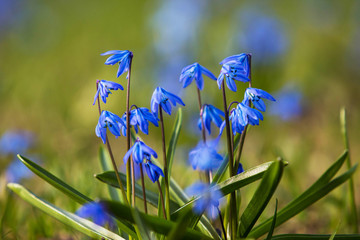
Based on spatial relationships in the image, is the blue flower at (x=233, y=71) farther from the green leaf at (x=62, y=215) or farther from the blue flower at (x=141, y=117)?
the green leaf at (x=62, y=215)

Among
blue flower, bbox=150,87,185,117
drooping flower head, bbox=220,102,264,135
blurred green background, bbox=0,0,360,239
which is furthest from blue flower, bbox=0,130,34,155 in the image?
drooping flower head, bbox=220,102,264,135

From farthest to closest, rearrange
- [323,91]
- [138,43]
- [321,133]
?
[138,43], [323,91], [321,133]

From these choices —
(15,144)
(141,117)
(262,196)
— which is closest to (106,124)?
(141,117)

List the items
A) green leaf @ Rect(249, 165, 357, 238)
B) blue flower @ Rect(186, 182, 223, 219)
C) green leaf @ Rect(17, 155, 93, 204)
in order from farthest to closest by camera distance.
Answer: green leaf @ Rect(249, 165, 357, 238)
green leaf @ Rect(17, 155, 93, 204)
blue flower @ Rect(186, 182, 223, 219)

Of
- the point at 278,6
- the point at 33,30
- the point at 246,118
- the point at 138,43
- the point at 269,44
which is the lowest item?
the point at 246,118

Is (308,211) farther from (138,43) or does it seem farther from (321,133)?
(138,43)

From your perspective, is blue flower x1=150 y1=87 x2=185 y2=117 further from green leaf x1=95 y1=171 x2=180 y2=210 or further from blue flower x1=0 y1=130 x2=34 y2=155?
blue flower x1=0 y1=130 x2=34 y2=155

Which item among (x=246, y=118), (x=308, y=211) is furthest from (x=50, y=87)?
(x=246, y=118)
